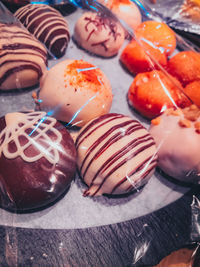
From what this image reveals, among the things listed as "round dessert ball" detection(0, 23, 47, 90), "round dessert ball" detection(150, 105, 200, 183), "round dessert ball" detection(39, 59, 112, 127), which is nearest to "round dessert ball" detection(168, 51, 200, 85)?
"round dessert ball" detection(150, 105, 200, 183)

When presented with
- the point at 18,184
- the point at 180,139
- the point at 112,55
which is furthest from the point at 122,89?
the point at 18,184

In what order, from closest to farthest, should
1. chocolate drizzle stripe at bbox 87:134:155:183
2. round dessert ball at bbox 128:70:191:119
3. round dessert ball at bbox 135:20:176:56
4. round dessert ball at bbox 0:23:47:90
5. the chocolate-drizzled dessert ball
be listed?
chocolate drizzle stripe at bbox 87:134:155:183, round dessert ball at bbox 0:23:47:90, round dessert ball at bbox 128:70:191:119, the chocolate-drizzled dessert ball, round dessert ball at bbox 135:20:176:56

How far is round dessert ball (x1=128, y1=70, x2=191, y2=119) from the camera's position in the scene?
3.94ft

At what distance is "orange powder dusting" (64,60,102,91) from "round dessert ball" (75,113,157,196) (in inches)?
9.0

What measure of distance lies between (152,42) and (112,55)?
0.24 metres

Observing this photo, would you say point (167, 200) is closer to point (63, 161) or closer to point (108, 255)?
point (108, 255)

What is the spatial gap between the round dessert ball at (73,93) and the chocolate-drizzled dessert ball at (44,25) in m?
0.20

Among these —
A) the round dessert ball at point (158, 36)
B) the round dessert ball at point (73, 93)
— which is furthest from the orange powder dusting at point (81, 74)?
the round dessert ball at point (158, 36)

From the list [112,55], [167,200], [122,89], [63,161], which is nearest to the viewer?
[63,161]

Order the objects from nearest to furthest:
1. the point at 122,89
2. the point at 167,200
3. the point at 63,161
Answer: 1. the point at 63,161
2. the point at 167,200
3. the point at 122,89

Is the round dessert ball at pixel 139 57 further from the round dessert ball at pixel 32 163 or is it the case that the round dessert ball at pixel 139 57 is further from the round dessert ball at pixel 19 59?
the round dessert ball at pixel 32 163

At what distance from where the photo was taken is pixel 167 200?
1016mm

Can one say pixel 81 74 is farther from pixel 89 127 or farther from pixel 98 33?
pixel 98 33

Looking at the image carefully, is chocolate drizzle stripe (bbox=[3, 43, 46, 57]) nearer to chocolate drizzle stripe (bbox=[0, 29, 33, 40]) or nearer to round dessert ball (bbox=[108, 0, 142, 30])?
chocolate drizzle stripe (bbox=[0, 29, 33, 40])
